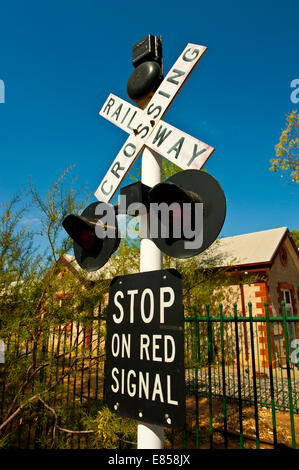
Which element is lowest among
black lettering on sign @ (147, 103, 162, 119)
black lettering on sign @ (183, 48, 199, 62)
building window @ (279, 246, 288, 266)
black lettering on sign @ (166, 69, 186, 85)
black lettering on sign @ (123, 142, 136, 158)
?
black lettering on sign @ (123, 142, 136, 158)

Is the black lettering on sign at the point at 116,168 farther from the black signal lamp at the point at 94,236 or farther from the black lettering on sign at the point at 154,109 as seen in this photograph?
the black lettering on sign at the point at 154,109

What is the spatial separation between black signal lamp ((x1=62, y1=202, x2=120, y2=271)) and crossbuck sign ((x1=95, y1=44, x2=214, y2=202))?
A: 0.80ft

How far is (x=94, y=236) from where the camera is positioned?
84.9 inches

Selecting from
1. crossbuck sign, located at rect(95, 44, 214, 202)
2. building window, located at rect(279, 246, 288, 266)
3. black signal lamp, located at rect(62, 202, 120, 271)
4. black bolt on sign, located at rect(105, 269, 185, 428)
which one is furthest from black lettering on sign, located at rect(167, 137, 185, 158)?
building window, located at rect(279, 246, 288, 266)

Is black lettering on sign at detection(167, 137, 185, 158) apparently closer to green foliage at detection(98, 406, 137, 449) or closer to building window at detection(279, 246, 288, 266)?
green foliage at detection(98, 406, 137, 449)

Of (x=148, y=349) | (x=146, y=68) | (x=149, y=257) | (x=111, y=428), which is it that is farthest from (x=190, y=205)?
(x=111, y=428)

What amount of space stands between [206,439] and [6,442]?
4.07 meters

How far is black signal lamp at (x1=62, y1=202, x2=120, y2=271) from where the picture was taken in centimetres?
212

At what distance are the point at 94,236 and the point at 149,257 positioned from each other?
474mm

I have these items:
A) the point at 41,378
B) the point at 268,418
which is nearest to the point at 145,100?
the point at 41,378

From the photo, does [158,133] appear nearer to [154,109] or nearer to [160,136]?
[160,136]

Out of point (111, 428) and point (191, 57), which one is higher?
point (191, 57)
